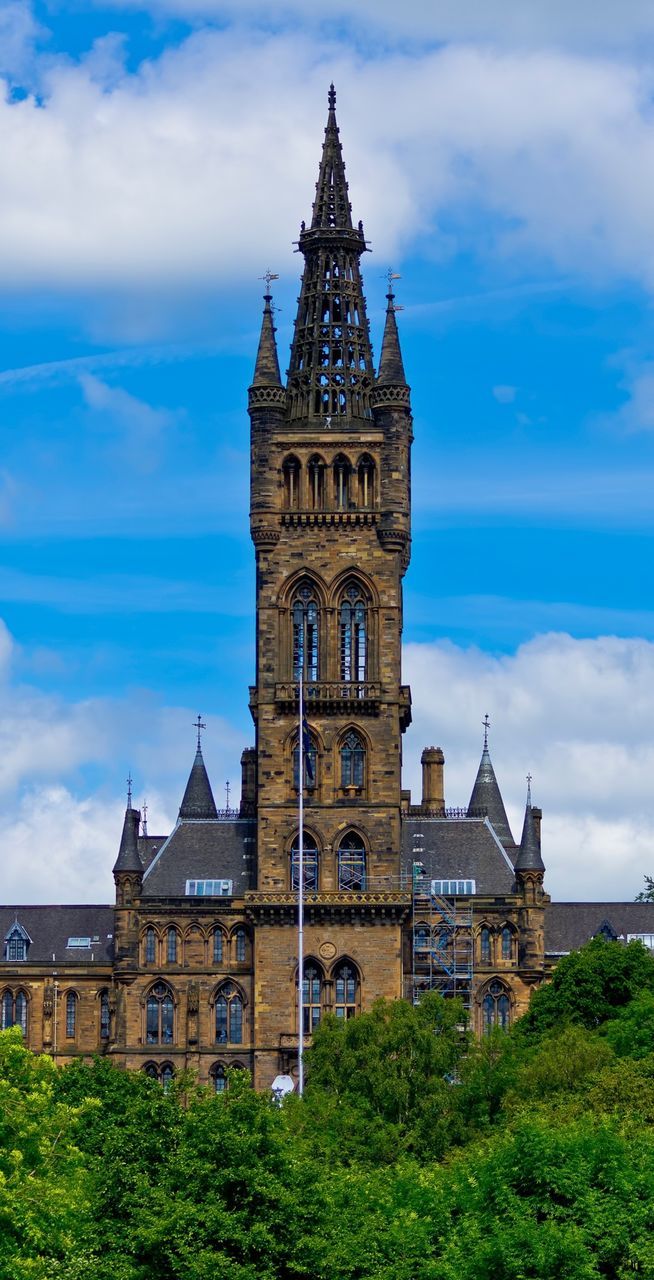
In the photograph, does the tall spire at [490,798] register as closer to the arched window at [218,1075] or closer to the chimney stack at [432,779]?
the chimney stack at [432,779]

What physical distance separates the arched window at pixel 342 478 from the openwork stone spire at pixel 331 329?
9.66 ft

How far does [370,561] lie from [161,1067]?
2815 cm

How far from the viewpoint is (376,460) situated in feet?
508

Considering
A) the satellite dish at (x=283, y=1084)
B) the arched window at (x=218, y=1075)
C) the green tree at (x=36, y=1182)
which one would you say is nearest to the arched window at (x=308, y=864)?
the arched window at (x=218, y=1075)

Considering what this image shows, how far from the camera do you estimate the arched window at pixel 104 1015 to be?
158375 millimetres

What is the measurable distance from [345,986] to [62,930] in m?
20.7

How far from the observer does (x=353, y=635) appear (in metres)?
153

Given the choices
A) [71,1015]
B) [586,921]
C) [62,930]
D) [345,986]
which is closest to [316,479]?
[345,986]

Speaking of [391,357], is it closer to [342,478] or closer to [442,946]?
[342,478]

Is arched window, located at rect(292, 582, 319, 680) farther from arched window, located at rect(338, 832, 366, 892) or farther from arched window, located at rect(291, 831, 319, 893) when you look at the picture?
arched window, located at rect(338, 832, 366, 892)

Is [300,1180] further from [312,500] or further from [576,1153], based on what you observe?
[312,500]

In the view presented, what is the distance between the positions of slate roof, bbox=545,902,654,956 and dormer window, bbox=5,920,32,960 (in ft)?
93.5

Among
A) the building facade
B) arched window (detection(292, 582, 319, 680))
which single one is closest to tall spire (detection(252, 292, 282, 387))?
the building facade

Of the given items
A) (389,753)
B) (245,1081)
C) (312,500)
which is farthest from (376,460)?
(245,1081)
